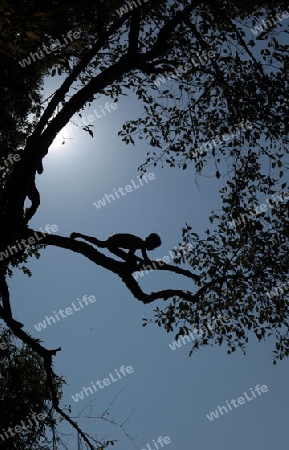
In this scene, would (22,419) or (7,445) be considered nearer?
(7,445)

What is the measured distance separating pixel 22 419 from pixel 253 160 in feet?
26.6

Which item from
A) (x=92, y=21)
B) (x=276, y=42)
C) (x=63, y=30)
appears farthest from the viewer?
(x=92, y=21)

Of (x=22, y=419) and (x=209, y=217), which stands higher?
(x=209, y=217)

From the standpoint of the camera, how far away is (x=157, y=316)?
9.68 m

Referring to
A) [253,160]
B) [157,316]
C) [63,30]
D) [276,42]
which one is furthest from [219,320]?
[63,30]

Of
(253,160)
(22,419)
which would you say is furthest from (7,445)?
(253,160)

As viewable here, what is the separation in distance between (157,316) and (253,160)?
15.5 feet

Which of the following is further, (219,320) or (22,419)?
(219,320)

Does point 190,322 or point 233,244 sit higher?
point 233,244

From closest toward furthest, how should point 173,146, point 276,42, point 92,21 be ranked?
point 276,42, point 92,21, point 173,146

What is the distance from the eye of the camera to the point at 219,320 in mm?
9523

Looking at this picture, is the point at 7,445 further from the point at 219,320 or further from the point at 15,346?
the point at 219,320

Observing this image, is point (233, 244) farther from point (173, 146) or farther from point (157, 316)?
point (173, 146)

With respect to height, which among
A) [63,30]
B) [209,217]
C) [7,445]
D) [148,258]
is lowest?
[7,445]
